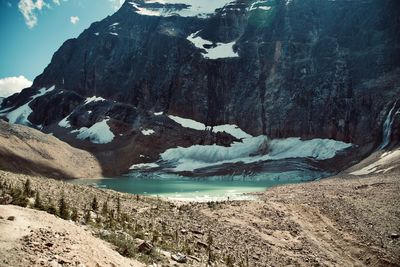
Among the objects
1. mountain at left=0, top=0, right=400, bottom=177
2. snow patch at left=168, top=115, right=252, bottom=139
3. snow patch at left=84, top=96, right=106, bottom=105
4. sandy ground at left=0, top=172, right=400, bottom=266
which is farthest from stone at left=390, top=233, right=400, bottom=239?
snow patch at left=84, top=96, right=106, bottom=105

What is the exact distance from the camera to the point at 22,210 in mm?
13234

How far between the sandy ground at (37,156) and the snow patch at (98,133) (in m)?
26.7

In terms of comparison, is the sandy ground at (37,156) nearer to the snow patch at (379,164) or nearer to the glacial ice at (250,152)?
the glacial ice at (250,152)

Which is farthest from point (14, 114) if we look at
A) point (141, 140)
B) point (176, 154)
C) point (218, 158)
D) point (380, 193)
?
point (380, 193)

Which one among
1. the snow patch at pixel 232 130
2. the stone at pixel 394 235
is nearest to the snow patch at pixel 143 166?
the snow patch at pixel 232 130

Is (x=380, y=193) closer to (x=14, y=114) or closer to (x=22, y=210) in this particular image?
(x=22, y=210)

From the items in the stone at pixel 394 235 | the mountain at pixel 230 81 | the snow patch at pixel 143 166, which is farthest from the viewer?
the snow patch at pixel 143 166

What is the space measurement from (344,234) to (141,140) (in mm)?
100360

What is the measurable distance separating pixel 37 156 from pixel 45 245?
241 feet

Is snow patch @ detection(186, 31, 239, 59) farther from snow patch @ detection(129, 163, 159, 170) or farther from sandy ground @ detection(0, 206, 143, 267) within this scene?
sandy ground @ detection(0, 206, 143, 267)

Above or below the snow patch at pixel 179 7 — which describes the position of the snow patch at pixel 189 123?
below

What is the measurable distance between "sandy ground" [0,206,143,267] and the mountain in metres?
80.0

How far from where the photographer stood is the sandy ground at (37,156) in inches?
2776

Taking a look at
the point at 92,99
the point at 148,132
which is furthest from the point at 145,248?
the point at 92,99
